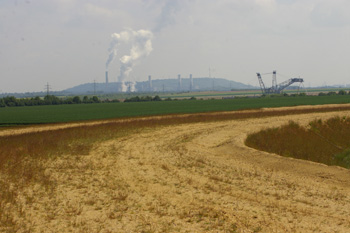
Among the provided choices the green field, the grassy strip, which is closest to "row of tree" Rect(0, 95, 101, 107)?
the green field

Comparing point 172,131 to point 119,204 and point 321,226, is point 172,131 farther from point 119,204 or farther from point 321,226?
point 321,226

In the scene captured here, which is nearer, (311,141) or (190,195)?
(190,195)

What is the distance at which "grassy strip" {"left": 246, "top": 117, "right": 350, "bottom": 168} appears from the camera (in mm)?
24219

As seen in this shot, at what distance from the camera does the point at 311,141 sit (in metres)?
29.2

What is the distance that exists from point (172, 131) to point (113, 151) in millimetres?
10507

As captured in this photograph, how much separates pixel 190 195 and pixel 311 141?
1949 centimetres

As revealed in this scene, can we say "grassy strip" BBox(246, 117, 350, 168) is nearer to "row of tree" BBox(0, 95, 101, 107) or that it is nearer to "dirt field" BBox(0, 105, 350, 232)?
"dirt field" BBox(0, 105, 350, 232)

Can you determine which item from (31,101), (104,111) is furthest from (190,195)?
(31,101)

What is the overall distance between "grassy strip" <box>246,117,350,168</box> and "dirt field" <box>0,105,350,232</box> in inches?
227

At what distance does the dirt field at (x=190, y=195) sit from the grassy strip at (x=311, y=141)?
5763 mm

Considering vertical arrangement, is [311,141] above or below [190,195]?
below

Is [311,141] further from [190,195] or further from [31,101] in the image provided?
[31,101]

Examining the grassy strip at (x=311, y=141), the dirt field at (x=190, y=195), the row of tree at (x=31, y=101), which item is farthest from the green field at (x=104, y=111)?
the dirt field at (x=190, y=195)

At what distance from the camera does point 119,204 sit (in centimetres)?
1182
